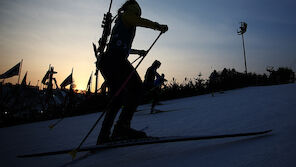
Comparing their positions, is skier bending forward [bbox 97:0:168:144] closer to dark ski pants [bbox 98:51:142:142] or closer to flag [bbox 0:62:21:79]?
dark ski pants [bbox 98:51:142:142]

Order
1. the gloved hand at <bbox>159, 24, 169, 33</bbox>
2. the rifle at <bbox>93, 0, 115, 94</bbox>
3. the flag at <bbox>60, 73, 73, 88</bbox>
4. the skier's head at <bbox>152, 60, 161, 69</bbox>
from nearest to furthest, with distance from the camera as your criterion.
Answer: the gloved hand at <bbox>159, 24, 169, 33</bbox> < the rifle at <bbox>93, 0, 115, 94</bbox> < the skier's head at <bbox>152, 60, 161, 69</bbox> < the flag at <bbox>60, 73, 73, 88</bbox>

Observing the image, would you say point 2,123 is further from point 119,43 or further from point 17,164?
point 119,43

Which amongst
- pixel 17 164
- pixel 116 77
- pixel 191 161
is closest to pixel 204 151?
pixel 191 161

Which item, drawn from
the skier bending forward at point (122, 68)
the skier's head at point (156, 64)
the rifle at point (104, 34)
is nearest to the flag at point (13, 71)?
the skier's head at point (156, 64)

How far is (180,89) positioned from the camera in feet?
40.3

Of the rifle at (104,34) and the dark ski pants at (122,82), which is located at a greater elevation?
the rifle at (104,34)

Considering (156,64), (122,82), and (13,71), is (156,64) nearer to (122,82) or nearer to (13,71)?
(122,82)

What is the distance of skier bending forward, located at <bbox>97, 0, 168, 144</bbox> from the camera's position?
2.12 m

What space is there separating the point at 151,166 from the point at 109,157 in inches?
24.6

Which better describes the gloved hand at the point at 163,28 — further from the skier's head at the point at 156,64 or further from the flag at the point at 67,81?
the flag at the point at 67,81

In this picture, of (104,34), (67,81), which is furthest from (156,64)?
(67,81)

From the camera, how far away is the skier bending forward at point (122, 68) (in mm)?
2115

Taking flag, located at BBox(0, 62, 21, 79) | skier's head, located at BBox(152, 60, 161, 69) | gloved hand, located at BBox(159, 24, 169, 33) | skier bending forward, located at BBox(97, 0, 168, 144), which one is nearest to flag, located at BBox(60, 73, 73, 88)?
flag, located at BBox(0, 62, 21, 79)

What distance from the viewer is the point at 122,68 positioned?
2201mm
